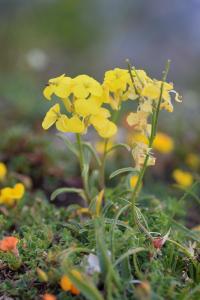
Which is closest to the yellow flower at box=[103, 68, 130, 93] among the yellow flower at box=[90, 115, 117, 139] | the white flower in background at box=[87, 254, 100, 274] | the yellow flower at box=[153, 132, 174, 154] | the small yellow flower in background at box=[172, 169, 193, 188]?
the yellow flower at box=[90, 115, 117, 139]

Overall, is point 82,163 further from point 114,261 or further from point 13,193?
point 114,261

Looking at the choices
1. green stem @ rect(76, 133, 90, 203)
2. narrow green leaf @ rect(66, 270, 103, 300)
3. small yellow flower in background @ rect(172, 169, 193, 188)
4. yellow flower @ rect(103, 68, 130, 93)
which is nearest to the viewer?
narrow green leaf @ rect(66, 270, 103, 300)

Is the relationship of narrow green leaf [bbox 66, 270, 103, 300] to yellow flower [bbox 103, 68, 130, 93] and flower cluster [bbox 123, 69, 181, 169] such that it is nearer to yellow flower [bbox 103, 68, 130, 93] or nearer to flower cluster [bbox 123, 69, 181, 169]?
flower cluster [bbox 123, 69, 181, 169]

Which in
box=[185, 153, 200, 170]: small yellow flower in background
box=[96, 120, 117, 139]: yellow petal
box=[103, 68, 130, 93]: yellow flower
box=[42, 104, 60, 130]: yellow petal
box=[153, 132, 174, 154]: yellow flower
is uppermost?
box=[103, 68, 130, 93]: yellow flower

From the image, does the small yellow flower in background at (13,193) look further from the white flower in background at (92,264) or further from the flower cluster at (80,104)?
the white flower in background at (92,264)

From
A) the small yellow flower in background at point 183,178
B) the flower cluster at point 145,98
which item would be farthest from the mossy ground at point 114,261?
the small yellow flower in background at point 183,178

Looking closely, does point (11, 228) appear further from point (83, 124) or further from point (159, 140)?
point (159, 140)

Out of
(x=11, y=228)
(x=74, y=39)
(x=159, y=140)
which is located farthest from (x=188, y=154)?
(x=74, y=39)
